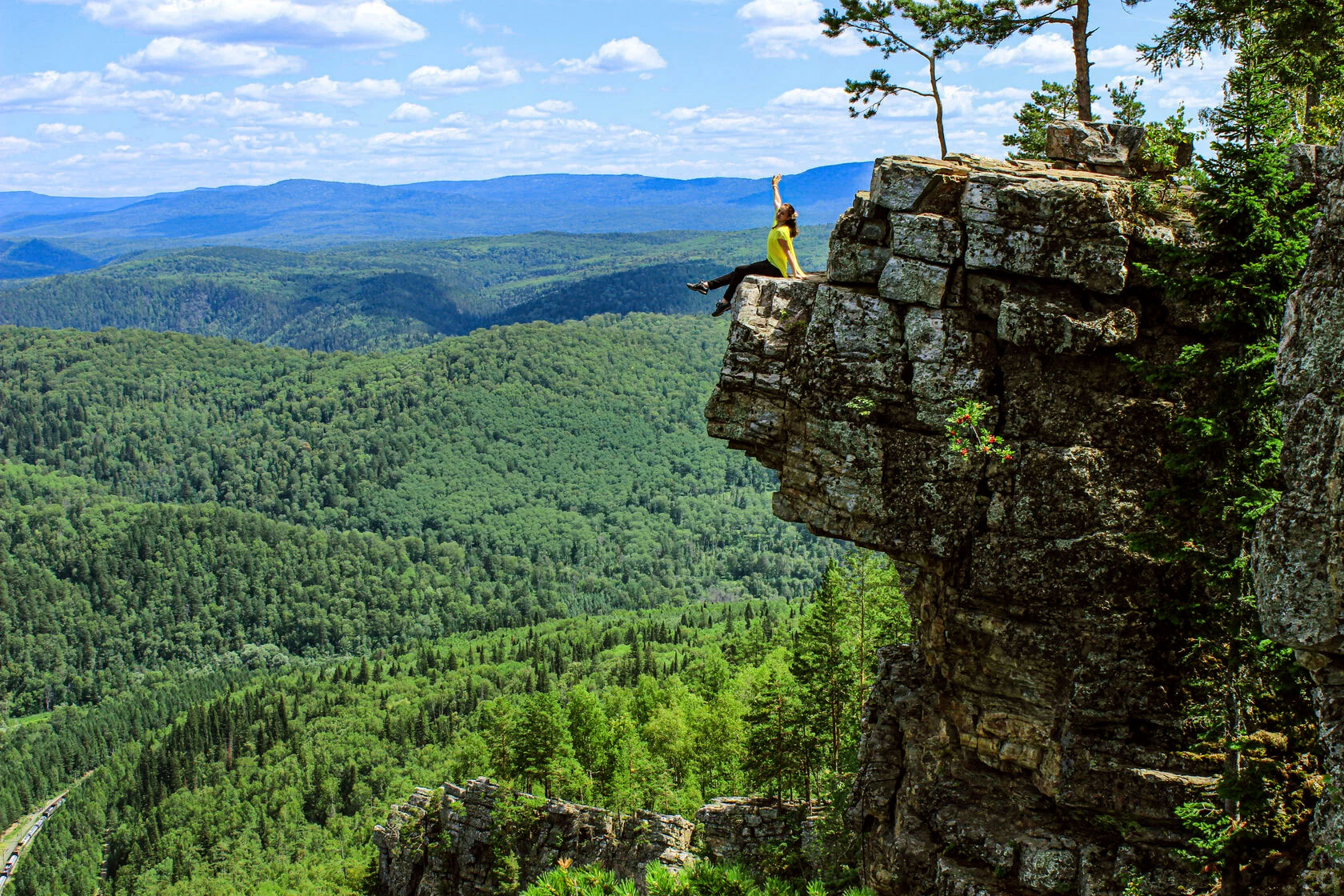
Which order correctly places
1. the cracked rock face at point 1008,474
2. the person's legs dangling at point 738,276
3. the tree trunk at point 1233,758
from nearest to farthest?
the tree trunk at point 1233,758
the cracked rock face at point 1008,474
the person's legs dangling at point 738,276

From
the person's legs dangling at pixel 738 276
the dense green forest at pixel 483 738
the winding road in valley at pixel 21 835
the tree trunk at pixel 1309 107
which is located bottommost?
the winding road in valley at pixel 21 835

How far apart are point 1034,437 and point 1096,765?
234 inches

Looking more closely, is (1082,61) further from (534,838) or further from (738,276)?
(534,838)

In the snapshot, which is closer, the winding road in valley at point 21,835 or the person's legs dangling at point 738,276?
the person's legs dangling at point 738,276

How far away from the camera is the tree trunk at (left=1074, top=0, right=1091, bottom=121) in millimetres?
23547

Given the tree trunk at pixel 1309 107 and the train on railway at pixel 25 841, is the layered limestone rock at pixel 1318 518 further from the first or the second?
the train on railway at pixel 25 841

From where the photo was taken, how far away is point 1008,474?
1730 centimetres

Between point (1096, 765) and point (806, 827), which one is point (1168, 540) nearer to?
point (1096, 765)

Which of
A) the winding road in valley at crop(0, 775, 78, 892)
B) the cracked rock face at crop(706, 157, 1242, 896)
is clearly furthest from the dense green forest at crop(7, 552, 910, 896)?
the cracked rock face at crop(706, 157, 1242, 896)

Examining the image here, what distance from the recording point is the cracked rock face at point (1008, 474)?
54.1ft

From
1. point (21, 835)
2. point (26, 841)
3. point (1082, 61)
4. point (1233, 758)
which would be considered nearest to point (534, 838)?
point (1233, 758)

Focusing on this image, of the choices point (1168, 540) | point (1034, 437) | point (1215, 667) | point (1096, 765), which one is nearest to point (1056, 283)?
point (1034, 437)

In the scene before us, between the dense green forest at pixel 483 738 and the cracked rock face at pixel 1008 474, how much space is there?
8742 millimetres

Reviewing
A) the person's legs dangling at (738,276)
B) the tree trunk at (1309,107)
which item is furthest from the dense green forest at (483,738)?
the tree trunk at (1309,107)
